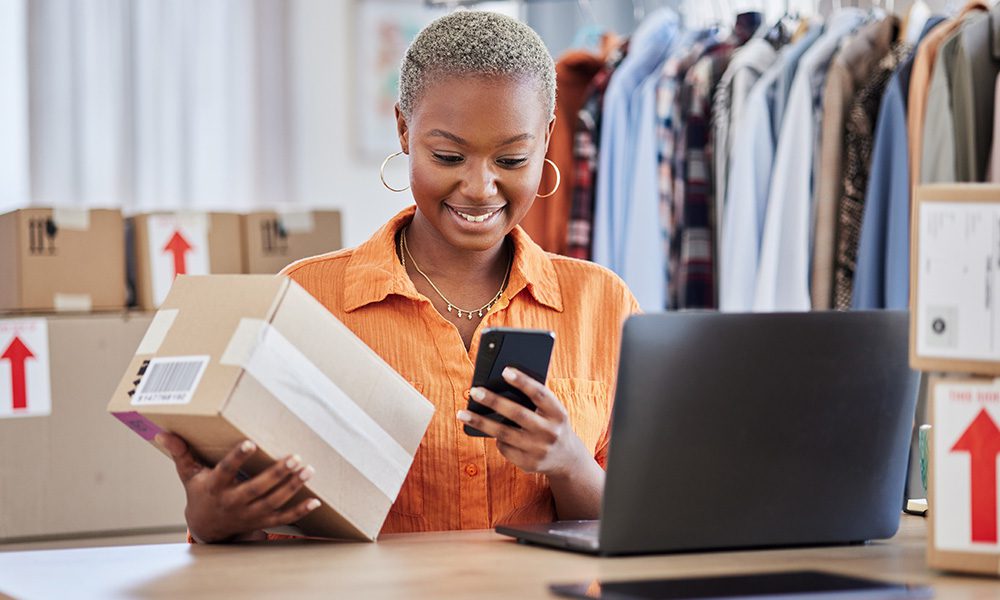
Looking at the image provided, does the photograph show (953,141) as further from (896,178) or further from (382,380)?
(382,380)

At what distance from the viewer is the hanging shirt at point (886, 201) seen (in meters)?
2.58

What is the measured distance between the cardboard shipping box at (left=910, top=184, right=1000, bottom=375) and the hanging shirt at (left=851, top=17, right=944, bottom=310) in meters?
1.48

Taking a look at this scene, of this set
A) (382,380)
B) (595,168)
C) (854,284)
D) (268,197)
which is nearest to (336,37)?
(268,197)

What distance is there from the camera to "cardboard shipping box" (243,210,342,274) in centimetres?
275

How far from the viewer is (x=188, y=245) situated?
106 inches

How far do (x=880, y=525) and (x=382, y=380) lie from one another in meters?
0.52

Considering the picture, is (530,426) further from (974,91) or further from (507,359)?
(974,91)

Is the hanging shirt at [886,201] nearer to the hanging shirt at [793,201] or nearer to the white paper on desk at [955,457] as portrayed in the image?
the hanging shirt at [793,201]

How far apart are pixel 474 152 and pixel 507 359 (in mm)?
357

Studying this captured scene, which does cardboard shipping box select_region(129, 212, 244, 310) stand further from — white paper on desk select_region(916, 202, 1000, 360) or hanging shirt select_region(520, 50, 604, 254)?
white paper on desk select_region(916, 202, 1000, 360)

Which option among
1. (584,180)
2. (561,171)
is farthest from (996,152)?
(561,171)

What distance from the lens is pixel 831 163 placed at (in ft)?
8.98

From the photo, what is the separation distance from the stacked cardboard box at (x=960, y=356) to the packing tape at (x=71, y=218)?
73.7 inches

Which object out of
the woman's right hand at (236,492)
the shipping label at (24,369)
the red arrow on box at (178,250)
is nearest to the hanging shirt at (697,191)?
the red arrow on box at (178,250)
